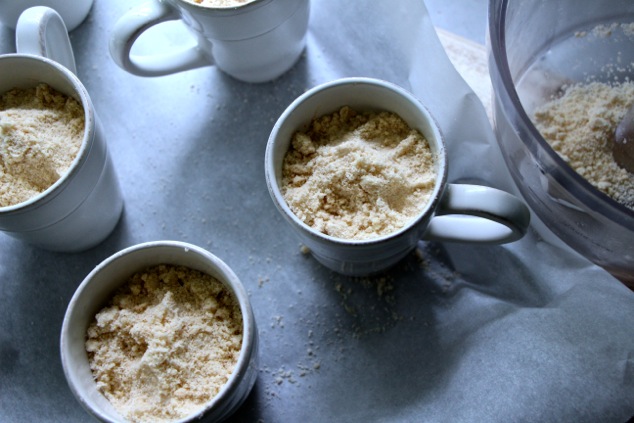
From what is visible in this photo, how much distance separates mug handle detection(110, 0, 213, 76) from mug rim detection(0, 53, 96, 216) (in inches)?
3.2

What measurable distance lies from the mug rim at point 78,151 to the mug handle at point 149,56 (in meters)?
0.08

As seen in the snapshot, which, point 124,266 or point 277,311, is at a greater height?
point 124,266

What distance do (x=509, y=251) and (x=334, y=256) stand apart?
8.7 inches

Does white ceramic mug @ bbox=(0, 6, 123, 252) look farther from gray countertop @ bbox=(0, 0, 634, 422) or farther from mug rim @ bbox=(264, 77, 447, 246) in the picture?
mug rim @ bbox=(264, 77, 447, 246)

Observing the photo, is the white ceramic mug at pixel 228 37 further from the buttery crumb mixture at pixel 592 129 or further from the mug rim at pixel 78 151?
the buttery crumb mixture at pixel 592 129

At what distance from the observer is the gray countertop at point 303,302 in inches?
27.7

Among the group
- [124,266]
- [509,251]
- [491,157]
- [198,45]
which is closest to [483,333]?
[509,251]

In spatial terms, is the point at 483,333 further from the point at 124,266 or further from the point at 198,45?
the point at 198,45

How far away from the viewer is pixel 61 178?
2.31 feet

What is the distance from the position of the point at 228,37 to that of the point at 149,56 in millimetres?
142

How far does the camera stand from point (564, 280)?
2.45 feet

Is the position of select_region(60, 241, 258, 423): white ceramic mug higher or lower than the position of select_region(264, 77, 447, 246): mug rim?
lower

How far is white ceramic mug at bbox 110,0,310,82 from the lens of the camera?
76 centimetres

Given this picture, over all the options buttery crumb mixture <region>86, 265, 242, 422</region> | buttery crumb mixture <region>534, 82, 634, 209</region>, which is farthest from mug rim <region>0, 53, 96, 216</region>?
buttery crumb mixture <region>534, 82, 634, 209</region>
